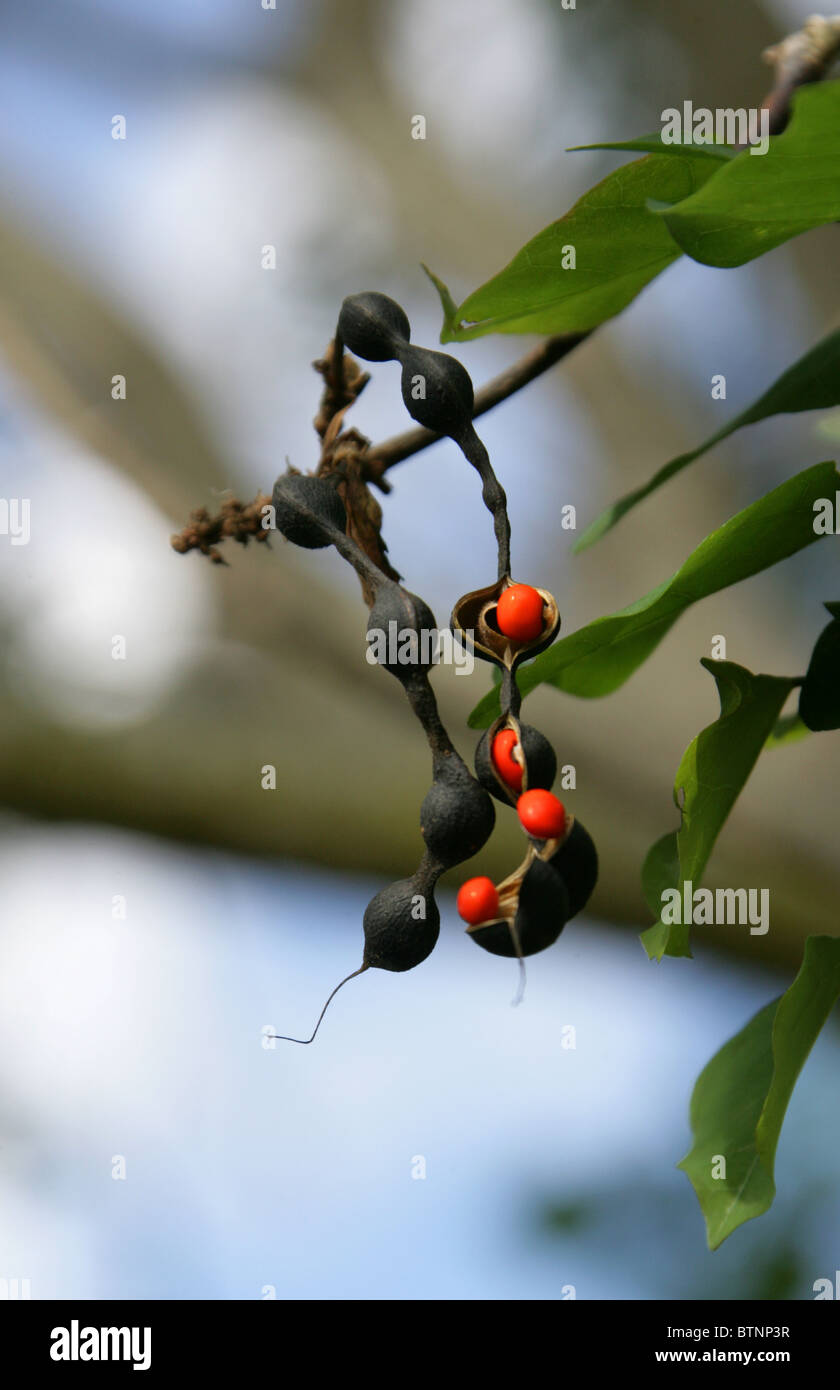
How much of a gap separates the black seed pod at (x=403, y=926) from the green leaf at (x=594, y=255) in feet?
0.64

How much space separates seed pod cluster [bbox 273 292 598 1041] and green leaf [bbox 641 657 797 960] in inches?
3.6

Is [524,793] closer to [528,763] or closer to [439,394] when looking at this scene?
[528,763]

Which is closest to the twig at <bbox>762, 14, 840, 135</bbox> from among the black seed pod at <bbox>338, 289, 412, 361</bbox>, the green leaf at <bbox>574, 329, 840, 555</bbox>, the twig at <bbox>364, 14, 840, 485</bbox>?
the twig at <bbox>364, 14, 840, 485</bbox>

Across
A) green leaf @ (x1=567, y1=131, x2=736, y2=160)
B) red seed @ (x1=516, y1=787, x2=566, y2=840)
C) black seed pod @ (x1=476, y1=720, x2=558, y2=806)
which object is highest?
green leaf @ (x1=567, y1=131, x2=736, y2=160)

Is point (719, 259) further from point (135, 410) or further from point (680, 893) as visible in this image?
point (135, 410)

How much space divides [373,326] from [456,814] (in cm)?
17

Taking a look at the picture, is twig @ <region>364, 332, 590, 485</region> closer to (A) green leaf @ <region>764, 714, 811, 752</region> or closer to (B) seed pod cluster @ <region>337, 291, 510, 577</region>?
(B) seed pod cluster @ <region>337, 291, 510, 577</region>

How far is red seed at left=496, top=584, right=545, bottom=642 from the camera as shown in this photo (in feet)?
0.97

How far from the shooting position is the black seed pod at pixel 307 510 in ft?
1.15

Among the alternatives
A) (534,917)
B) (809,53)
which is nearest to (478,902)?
(534,917)

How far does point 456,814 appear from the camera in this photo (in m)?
0.28

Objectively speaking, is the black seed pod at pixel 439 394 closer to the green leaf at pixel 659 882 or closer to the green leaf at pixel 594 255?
the green leaf at pixel 594 255
